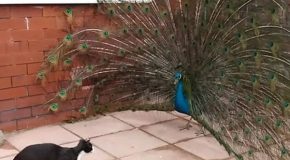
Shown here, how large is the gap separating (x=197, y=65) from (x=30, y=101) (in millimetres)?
1837

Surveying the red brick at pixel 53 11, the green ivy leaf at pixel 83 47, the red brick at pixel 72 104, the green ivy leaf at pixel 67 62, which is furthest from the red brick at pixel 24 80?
the red brick at pixel 53 11

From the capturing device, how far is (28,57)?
5004 mm

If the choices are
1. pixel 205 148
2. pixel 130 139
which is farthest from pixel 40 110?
pixel 205 148

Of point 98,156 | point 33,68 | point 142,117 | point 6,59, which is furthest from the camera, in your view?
point 142,117

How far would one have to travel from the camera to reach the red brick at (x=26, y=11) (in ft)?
15.8

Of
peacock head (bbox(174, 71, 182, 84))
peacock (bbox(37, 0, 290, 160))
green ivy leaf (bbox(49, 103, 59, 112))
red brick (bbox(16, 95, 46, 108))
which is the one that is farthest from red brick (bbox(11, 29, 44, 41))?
peacock head (bbox(174, 71, 182, 84))

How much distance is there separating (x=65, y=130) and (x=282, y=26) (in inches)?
98.4

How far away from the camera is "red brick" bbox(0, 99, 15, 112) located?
16.1 ft

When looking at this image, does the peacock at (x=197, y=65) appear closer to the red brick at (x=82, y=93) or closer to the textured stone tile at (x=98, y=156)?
the red brick at (x=82, y=93)

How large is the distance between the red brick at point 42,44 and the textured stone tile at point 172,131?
1378mm

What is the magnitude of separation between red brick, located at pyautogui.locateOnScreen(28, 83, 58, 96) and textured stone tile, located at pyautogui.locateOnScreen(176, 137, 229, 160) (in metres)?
1.53

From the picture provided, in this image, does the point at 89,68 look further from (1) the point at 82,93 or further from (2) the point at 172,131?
(2) the point at 172,131

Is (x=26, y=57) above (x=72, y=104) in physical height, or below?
above

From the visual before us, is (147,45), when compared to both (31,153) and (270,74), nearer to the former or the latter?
(270,74)
